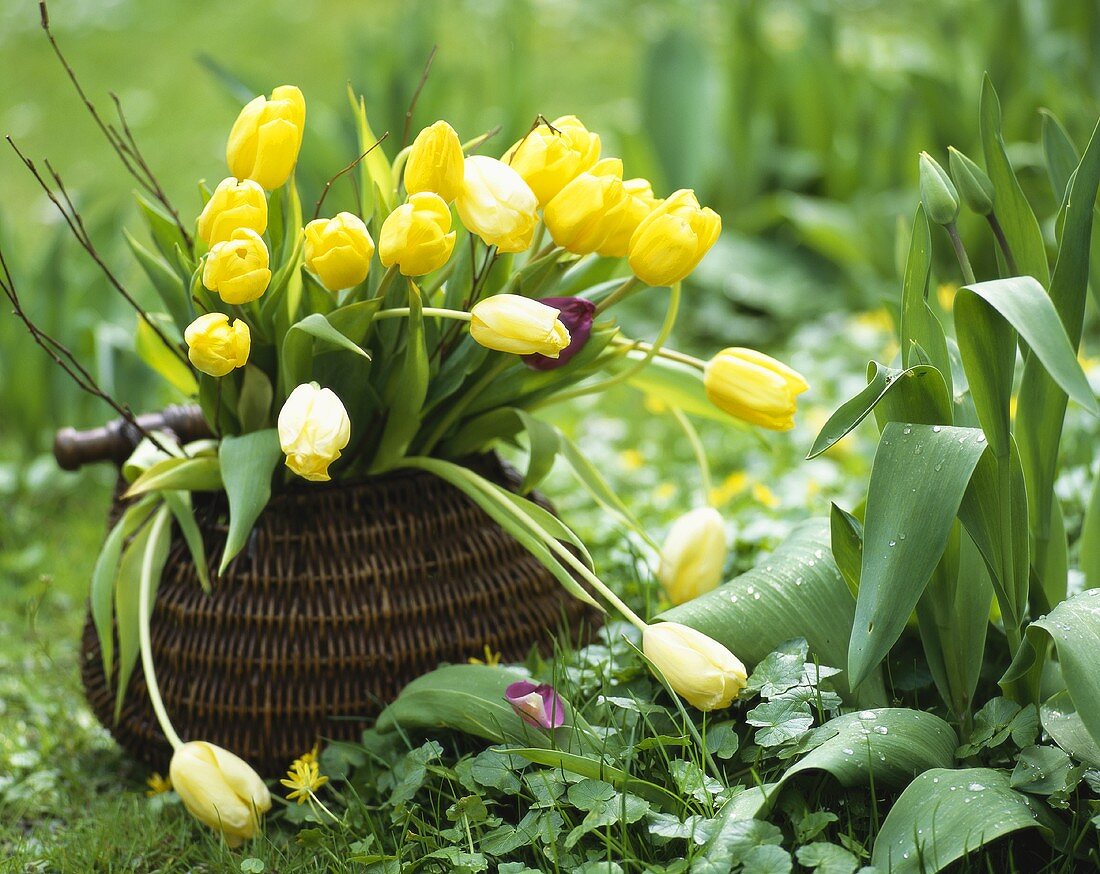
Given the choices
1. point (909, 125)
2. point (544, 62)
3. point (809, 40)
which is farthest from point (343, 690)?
point (544, 62)

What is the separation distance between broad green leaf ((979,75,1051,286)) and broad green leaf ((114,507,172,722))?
Result: 3.62 feet

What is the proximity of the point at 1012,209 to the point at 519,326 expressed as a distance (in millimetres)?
562

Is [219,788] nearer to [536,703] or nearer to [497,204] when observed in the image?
[536,703]

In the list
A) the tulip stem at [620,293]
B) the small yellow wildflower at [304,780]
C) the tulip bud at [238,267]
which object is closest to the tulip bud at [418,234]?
the tulip bud at [238,267]

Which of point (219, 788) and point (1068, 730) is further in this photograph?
point (219, 788)

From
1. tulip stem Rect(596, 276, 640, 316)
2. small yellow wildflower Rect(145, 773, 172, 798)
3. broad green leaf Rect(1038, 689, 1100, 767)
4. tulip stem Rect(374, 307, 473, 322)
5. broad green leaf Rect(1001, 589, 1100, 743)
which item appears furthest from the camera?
small yellow wildflower Rect(145, 773, 172, 798)

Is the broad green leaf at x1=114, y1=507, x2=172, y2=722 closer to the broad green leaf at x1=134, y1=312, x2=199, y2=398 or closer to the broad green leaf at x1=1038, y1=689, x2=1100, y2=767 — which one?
the broad green leaf at x1=134, y1=312, x2=199, y2=398

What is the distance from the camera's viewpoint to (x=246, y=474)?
1376 mm

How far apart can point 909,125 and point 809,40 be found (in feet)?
1.65

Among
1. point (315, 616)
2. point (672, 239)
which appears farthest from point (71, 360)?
point (672, 239)

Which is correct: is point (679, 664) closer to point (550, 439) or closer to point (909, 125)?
point (550, 439)

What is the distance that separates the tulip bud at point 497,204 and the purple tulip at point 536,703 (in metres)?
0.50

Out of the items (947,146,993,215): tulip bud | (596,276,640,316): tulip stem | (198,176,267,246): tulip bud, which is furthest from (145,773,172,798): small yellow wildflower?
(947,146,993,215): tulip bud

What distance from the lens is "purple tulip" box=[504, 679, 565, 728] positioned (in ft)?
4.37
